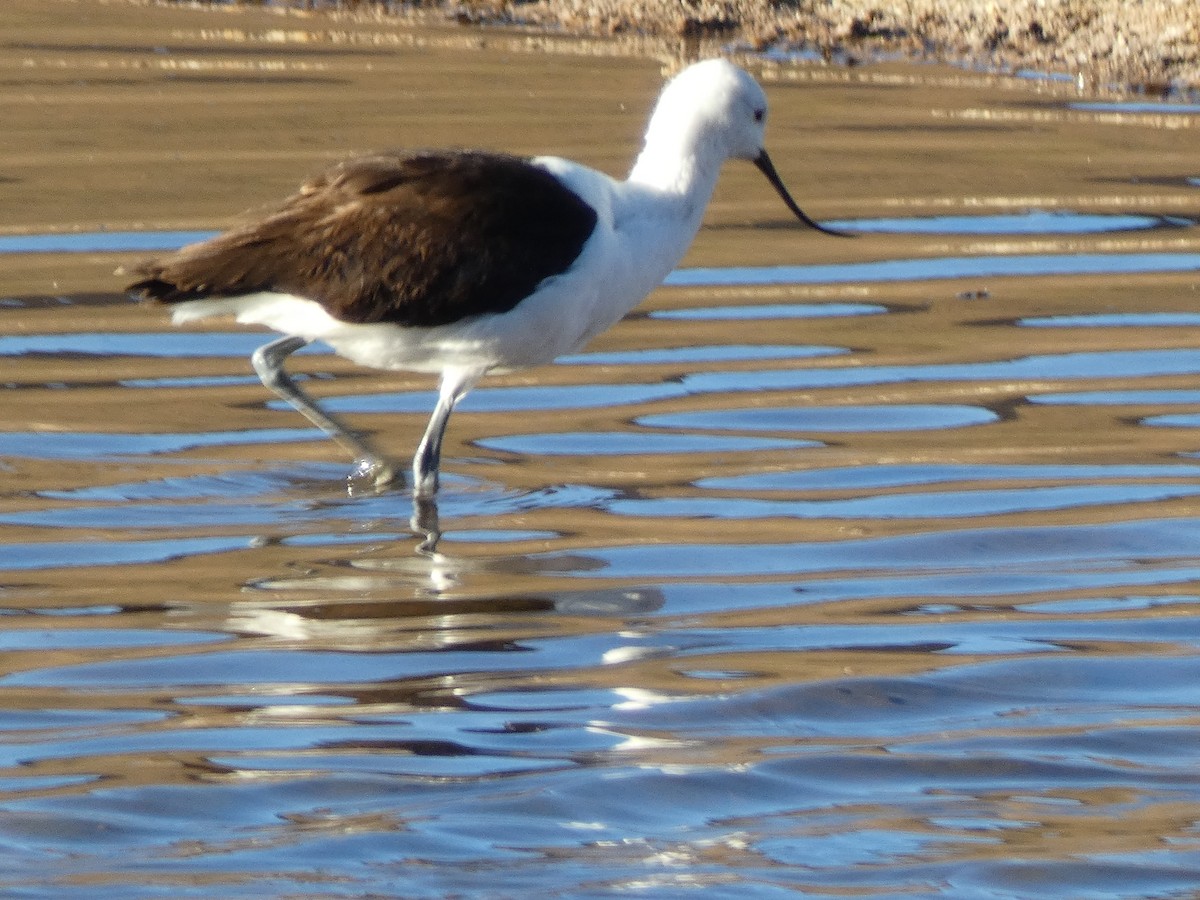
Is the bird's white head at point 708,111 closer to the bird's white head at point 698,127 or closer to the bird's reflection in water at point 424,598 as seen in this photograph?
the bird's white head at point 698,127

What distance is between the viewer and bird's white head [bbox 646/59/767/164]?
739 centimetres

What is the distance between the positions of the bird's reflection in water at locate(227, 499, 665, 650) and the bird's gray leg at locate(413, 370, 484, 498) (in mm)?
452

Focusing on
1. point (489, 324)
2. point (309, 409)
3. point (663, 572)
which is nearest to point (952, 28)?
point (309, 409)

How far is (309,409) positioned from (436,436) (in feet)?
1.93

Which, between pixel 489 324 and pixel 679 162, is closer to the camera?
pixel 489 324

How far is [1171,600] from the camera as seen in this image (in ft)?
19.2

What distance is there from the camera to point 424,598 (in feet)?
19.4

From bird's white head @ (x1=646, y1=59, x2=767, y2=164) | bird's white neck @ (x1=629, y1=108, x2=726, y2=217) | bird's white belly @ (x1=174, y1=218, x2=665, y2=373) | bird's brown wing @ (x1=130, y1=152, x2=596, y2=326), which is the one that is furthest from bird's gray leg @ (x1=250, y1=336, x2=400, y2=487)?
bird's white head @ (x1=646, y1=59, x2=767, y2=164)

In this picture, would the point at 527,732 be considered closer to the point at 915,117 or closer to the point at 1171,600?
the point at 1171,600

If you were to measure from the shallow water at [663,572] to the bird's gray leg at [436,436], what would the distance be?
4.7 inches

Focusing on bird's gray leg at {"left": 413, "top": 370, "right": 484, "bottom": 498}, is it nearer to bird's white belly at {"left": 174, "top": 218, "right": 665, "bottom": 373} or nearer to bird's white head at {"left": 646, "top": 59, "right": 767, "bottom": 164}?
bird's white belly at {"left": 174, "top": 218, "right": 665, "bottom": 373}

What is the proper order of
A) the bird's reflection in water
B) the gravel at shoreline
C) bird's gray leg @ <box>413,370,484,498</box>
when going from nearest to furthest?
1. the bird's reflection in water
2. bird's gray leg @ <box>413,370,484,498</box>
3. the gravel at shoreline

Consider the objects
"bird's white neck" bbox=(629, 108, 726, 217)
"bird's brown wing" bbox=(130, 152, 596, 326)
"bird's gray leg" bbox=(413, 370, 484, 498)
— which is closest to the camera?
"bird's brown wing" bbox=(130, 152, 596, 326)

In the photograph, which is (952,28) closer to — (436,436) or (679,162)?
(679,162)
